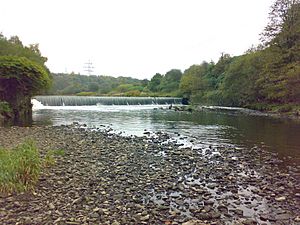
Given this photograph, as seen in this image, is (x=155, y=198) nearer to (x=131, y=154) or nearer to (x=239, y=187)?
(x=239, y=187)

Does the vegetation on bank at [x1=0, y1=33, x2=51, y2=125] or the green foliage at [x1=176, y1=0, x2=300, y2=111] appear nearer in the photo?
the vegetation on bank at [x1=0, y1=33, x2=51, y2=125]

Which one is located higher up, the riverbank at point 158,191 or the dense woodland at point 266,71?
the dense woodland at point 266,71

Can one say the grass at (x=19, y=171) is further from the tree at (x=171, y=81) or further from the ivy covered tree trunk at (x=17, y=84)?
the tree at (x=171, y=81)

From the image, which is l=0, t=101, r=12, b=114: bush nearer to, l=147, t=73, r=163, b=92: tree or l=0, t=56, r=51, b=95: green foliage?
l=0, t=56, r=51, b=95: green foliage

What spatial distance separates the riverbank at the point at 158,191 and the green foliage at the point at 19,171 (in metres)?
0.27

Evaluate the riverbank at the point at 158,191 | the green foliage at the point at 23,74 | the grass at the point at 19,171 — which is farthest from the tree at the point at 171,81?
the grass at the point at 19,171

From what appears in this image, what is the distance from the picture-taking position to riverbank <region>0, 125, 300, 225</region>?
5.24 m

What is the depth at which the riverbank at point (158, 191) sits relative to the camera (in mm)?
5242

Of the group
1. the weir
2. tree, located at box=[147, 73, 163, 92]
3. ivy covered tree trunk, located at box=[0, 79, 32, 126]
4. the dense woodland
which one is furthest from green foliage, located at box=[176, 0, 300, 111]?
tree, located at box=[147, 73, 163, 92]

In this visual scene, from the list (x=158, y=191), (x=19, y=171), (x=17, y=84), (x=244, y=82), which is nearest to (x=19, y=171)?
(x=19, y=171)

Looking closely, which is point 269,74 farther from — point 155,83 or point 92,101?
point 155,83

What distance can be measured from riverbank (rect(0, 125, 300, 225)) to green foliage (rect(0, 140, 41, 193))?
0.88 feet

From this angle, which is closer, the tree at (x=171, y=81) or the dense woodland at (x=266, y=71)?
the dense woodland at (x=266, y=71)

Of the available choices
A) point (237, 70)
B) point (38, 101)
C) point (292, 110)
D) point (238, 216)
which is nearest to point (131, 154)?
point (238, 216)
